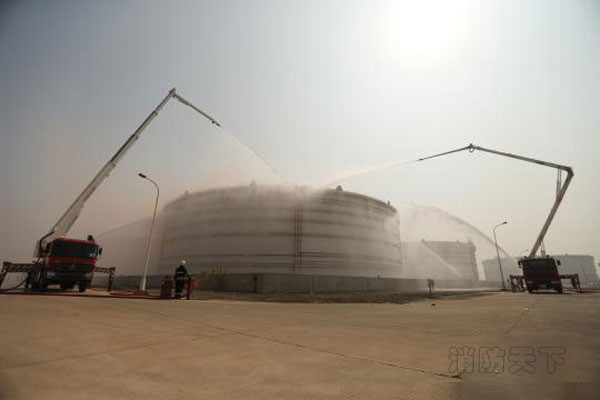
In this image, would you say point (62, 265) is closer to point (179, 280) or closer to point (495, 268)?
point (179, 280)

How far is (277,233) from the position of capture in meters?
43.7

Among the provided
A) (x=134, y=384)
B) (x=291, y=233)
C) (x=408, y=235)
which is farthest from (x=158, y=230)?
(x=134, y=384)

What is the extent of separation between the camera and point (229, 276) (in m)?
29.3

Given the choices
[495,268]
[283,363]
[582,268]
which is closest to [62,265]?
[283,363]

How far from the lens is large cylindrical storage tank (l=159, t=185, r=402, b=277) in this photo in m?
43.2

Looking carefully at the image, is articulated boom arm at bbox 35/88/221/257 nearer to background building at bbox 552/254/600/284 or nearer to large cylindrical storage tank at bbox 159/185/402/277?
large cylindrical storage tank at bbox 159/185/402/277

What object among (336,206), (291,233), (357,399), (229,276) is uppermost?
(336,206)

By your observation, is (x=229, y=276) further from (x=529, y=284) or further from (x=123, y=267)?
(x=123, y=267)

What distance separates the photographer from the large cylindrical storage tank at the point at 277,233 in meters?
43.2

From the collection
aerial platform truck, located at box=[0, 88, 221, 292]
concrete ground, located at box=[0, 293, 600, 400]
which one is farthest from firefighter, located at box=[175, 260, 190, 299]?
concrete ground, located at box=[0, 293, 600, 400]

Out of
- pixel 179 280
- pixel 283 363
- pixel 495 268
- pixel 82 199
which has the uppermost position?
pixel 495 268

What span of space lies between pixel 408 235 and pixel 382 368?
213ft

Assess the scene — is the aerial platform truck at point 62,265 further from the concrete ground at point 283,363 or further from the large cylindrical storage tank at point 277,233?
the large cylindrical storage tank at point 277,233

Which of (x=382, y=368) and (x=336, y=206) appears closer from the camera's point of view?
(x=382, y=368)
